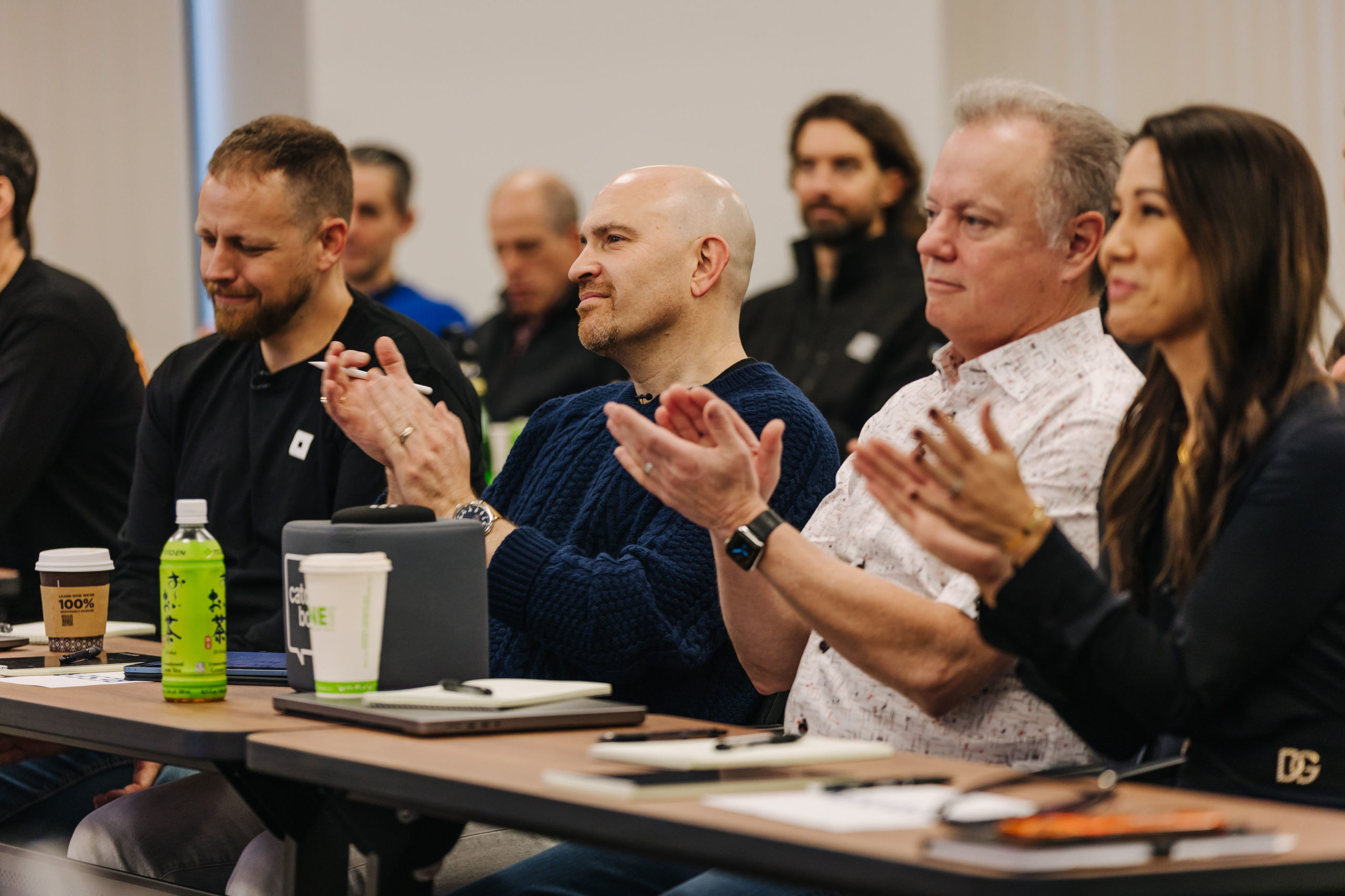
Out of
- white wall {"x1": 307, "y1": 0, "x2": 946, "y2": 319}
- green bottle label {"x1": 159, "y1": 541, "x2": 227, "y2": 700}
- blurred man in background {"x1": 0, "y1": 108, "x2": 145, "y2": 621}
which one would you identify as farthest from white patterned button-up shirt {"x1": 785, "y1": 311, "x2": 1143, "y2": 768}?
white wall {"x1": 307, "y1": 0, "x2": 946, "y2": 319}

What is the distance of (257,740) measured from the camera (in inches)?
52.9

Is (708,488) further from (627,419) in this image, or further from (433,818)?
(433,818)

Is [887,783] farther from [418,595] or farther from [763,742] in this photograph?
[418,595]

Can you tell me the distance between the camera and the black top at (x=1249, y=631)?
122 centimetres

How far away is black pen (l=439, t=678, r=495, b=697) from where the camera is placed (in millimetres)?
1470

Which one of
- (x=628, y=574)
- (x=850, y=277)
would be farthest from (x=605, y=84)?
(x=628, y=574)

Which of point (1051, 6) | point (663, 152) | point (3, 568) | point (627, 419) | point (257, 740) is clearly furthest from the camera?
point (663, 152)

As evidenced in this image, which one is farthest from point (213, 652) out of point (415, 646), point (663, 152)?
point (663, 152)

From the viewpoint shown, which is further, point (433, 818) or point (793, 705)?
point (793, 705)

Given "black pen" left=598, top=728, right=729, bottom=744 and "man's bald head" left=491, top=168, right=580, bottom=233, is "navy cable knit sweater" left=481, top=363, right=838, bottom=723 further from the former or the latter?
"man's bald head" left=491, top=168, right=580, bottom=233

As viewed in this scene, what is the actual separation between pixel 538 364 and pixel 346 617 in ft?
10.2

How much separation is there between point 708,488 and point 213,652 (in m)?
0.56

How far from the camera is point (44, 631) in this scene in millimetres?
2156

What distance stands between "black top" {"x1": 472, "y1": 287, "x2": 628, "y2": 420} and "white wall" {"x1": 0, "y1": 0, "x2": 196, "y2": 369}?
3.90 ft
